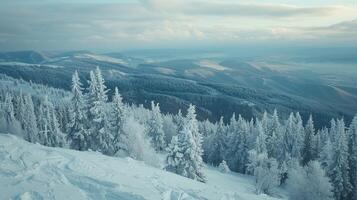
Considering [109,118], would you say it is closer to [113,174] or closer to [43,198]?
[113,174]

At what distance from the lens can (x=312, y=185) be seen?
5012 cm

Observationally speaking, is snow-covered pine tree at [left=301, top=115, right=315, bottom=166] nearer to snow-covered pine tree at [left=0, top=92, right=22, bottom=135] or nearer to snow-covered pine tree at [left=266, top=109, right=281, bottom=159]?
snow-covered pine tree at [left=266, top=109, right=281, bottom=159]

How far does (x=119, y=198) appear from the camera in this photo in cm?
1736

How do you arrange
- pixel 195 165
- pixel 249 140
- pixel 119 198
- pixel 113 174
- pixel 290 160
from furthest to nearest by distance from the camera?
pixel 249 140 → pixel 290 160 → pixel 195 165 → pixel 113 174 → pixel 119 198

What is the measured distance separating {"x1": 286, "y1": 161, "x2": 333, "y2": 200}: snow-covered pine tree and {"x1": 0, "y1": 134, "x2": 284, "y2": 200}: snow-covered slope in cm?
3188

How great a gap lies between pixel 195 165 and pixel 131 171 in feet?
59.2

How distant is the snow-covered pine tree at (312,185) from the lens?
1935 inches

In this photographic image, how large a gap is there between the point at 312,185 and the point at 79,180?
40.4 meters

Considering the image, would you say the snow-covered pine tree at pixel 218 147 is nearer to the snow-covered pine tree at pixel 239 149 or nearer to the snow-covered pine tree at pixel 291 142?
the snow-covered pine tree at pixel 239 149

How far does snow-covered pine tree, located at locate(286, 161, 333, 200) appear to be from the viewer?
49156 mm

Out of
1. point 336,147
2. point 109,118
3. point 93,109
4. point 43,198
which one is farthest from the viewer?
point 336,147

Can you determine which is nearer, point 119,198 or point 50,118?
point 119,198

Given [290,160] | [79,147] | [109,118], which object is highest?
[109,118]

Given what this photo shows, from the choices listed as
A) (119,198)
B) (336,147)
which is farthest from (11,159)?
(336,147)
